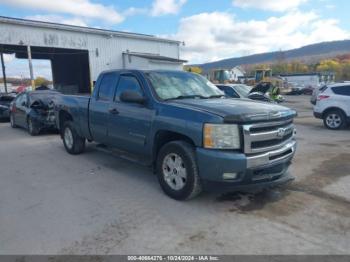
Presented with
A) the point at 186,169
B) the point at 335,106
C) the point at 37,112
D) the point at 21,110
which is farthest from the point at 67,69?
the point at 186,169

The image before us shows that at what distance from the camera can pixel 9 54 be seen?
116ft

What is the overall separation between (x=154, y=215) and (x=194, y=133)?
121 centimetres

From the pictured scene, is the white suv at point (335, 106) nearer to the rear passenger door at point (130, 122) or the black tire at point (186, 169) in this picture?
the rear passenger door at point (130, 122)

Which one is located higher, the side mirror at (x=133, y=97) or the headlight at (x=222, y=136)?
the side mirror at (x=133, y=97)

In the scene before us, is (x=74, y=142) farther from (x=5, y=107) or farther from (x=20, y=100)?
(x=5, y=107)

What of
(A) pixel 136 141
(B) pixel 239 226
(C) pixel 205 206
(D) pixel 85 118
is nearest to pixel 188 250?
(B) pixel 239 226

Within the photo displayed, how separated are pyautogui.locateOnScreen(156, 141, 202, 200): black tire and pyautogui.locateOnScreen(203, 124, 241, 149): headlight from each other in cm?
37

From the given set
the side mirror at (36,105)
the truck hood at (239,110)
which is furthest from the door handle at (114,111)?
the side mirror at (36,105)

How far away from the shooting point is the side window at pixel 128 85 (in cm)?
566

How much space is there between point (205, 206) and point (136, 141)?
165 cm

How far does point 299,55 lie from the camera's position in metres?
166

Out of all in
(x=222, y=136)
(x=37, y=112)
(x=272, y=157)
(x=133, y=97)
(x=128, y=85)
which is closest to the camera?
(x=222, y=136)

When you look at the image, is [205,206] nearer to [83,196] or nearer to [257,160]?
[257,160]

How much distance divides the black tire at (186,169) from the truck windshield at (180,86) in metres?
0.93
